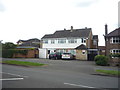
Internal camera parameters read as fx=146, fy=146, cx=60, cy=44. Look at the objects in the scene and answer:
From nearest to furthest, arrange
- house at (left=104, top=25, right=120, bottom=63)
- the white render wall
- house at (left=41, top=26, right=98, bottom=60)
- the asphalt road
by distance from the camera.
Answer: the asphalt road < house at (left=104, top=25, right=120, bottom=63) < house at (left=41, top=26, right=98, bottom=60) < the white render wall

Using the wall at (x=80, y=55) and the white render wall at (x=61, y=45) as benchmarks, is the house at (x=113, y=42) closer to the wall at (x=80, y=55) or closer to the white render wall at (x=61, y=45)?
the wall at (x=80, y=55)

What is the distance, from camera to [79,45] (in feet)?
125

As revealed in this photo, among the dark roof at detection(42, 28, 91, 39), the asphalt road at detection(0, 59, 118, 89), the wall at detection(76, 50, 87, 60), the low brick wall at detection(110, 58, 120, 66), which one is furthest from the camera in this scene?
the dark roof at detection(42, 28, 91, 39)

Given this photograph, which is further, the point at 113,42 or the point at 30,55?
the point at 30,55

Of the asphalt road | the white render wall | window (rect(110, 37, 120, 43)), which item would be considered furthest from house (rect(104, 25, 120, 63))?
the asphalt road

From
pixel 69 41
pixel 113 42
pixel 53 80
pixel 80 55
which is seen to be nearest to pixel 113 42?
pixel 113 42

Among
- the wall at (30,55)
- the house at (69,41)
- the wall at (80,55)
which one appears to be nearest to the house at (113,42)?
the wall at (80,55)

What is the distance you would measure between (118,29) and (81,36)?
10970 mm

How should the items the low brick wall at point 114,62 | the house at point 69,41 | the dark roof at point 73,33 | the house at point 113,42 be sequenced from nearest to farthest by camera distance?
1. the low brick wall at point 114,62
2. the house at point 113,42
3. the house at point 69,41
4. the dark roof at point 73,33

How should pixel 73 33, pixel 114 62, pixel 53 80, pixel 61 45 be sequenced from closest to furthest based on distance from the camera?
pixel 53 80
pixel 114 62
pixel 61 45
pixel 73 33

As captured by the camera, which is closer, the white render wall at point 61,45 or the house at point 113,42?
the house at point 113,42

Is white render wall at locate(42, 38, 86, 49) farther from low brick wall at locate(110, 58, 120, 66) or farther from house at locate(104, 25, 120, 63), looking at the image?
low brick wall at locate(110, 58, 120, 66)

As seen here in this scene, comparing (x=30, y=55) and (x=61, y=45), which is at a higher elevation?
(x=61, y=45)

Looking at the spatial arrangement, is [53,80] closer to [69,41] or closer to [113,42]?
[113,42]
